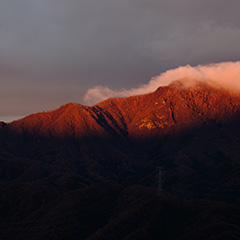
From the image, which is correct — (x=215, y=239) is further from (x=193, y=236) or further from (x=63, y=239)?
(x=63, y=239)

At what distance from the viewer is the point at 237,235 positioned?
189375mm

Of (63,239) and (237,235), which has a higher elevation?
(63,239)

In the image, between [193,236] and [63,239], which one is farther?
[193,236]

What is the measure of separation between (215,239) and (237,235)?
1105cm

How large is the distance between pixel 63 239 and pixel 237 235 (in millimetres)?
115730

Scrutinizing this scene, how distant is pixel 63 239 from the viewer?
326ft

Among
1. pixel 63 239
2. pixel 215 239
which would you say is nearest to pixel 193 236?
pixel 215 239

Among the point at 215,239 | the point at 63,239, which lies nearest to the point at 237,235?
the point at 215,239

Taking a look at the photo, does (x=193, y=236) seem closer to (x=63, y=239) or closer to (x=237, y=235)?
(x=237, y=235)

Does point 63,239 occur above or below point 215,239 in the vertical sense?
Answer: above

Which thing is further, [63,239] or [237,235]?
[237,235]

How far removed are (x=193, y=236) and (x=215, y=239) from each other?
1388 cm

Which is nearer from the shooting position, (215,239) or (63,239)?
(63,239)
